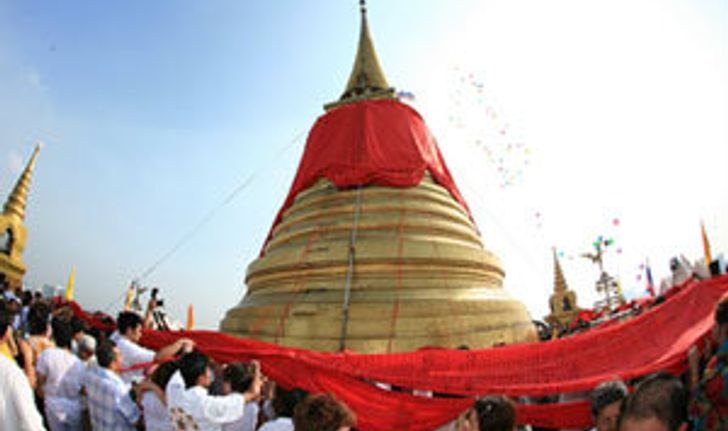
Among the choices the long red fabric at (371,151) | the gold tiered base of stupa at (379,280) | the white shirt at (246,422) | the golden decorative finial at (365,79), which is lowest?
the white shirt at (246,422)

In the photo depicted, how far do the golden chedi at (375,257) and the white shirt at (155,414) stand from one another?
4.46 meters

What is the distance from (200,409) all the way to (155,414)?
2.29ft

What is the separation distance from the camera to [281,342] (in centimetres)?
830

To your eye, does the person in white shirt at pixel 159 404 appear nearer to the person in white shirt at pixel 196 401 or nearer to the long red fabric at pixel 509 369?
the person in white shirt at pixel 196 401

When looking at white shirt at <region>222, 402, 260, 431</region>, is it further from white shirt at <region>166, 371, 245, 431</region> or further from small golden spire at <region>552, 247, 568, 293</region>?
small golden spire at <region>552, 247, 568, 293</region>

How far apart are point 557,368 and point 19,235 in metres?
19.5

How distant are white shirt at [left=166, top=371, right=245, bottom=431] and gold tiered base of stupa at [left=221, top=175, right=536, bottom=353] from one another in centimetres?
474

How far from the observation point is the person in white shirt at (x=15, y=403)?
7.73ft

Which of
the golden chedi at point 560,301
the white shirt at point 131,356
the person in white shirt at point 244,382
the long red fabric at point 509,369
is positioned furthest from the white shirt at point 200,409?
the golden chedi at point 560,301

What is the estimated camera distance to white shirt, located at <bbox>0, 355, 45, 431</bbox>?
2.36 m

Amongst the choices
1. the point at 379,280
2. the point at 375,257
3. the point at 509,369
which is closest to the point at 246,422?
the point at 509,369

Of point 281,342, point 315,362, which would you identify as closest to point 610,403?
point 315,362

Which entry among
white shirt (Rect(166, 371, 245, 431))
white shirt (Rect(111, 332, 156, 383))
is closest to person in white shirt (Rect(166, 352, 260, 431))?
white shirt (Rect(166, 371, 245, 431))

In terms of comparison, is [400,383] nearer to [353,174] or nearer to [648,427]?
[648,427]
